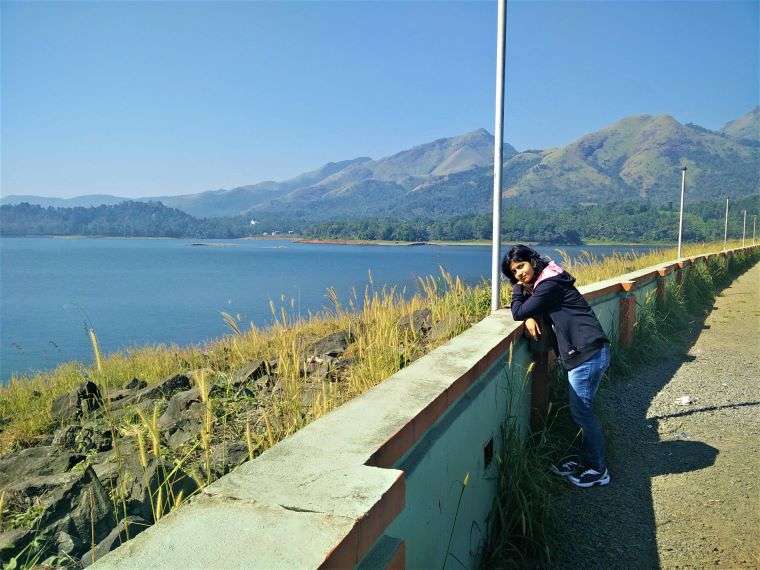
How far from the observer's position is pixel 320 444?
246cm

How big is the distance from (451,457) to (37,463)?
4442 millimetres

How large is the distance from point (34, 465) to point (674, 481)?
5431 mm

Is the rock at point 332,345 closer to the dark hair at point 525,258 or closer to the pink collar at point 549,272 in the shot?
the dark hair at point 525,258

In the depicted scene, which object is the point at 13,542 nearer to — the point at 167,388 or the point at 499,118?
the point at 167,388

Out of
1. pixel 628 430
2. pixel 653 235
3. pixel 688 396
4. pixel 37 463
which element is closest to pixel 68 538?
pixel 37 463

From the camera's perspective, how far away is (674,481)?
4785 mm

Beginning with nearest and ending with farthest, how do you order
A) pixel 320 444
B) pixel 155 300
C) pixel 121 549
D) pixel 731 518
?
pixel 121 549, pixel 320 444, pixel 731 518, pixel 155 300

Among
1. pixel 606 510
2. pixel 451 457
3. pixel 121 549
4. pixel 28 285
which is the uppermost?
pixel 121 549

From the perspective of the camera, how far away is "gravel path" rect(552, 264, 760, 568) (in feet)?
12.5

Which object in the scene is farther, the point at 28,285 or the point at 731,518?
the point at 28,285

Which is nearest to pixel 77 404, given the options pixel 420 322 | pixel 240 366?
pixel 240 366

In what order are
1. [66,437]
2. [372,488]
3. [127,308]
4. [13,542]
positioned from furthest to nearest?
[127,308], [66,437], [13,542], [372,488]

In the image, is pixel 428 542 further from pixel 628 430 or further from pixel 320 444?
pixel 628 430

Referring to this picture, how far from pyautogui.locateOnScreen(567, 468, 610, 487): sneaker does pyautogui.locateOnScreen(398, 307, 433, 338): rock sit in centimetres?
275
